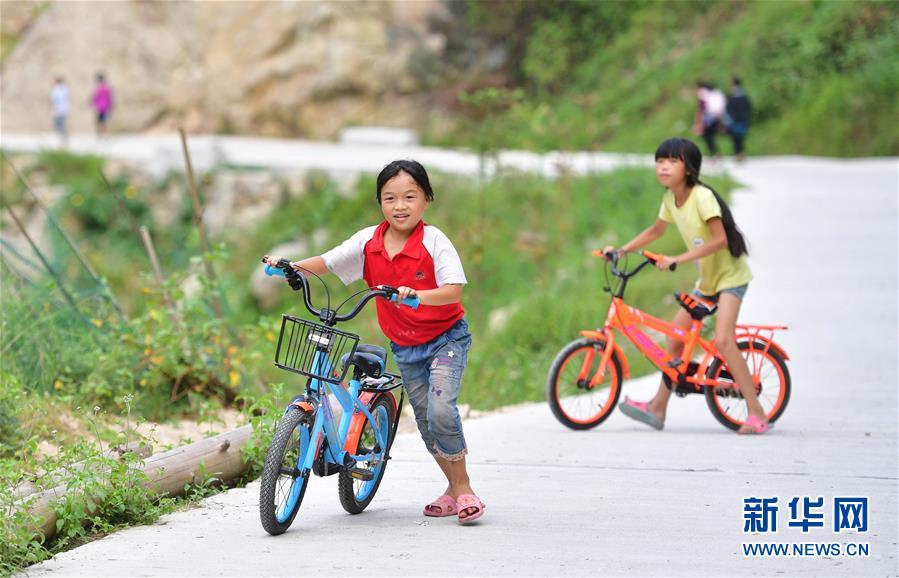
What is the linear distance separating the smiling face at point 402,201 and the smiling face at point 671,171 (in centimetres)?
237

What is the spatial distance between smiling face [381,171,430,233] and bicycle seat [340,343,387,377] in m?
0.58

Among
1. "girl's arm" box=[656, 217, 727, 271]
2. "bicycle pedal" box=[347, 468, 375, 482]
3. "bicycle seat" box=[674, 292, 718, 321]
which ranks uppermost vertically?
"girl's arm" box=[656, 217, 727, 271]

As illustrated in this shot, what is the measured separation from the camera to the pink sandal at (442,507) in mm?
6047

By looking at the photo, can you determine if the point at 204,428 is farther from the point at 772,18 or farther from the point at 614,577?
the point at 772,18

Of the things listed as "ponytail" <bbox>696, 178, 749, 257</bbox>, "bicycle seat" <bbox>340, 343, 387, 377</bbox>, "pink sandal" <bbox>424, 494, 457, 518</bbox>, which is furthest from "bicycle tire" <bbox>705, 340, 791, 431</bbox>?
"bicycle seat" <bbox>340, 343, 387, 377</bbox>

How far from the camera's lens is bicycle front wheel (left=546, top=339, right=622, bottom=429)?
813 centimetres

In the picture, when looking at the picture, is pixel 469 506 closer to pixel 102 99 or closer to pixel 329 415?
pixel 329 415

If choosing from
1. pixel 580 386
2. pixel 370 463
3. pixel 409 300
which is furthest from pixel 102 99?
pixel 409 300

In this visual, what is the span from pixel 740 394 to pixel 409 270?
310 cm

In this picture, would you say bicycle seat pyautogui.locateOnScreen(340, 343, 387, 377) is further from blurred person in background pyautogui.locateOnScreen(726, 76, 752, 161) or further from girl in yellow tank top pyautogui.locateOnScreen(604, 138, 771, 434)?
blurred person in background pyautogui.locateOnScreen(726, 76, 752, 161)

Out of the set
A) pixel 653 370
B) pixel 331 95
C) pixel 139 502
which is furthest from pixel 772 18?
pixel 139 502

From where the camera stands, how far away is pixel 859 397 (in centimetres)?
920

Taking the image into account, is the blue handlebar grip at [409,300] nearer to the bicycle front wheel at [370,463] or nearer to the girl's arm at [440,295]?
the girl's arm at [440,295]

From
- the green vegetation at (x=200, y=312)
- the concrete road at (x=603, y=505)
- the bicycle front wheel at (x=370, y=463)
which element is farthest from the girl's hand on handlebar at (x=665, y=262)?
the green vegetation at (x=200, y=312)
